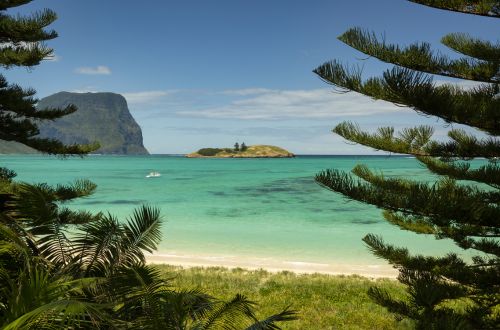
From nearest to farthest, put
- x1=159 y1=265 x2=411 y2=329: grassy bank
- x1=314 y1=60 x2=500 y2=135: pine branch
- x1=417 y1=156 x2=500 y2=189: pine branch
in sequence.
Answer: x1=314 y1=60 x2=500 y2=135: pine branch
x1=417 y1=156 x2=500 y2=189: pine branch
x1=159 y1=265 x2=411 y2=329: grassy bank

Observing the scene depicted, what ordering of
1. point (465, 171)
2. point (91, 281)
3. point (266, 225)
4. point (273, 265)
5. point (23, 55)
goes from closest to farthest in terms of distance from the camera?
point (91, 281) < point (465, 171) < point (23, 55) < point (273, 265) < point (266, 225)

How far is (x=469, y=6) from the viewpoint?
5191 mm

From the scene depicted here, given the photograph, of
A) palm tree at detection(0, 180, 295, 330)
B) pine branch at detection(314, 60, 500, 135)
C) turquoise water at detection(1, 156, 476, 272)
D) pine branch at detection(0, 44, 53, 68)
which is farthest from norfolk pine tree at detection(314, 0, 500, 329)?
pine branch at detection(0, 44, 53, 68)

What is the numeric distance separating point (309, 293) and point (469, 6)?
285 inches

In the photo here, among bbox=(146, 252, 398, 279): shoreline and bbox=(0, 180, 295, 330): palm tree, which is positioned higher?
bbox=(0, 180, 295, 330): palm tree

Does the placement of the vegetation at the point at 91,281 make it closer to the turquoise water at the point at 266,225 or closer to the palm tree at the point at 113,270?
the palm tree at the point at 113,270

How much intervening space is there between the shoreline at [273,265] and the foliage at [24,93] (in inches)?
256

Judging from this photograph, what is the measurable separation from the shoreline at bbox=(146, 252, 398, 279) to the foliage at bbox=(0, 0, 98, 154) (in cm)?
649

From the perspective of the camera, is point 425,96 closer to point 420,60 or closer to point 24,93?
point 420,60

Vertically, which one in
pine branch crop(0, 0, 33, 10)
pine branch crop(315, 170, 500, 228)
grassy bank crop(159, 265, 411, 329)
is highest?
pine branch crop(0, 0, 33, 10)

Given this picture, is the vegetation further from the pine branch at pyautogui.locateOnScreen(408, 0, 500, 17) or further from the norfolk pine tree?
the pine branch at pyautogui.locateOnScreen(408, 0, 500, 17)

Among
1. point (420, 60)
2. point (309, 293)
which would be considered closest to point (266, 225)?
point (309, 293)

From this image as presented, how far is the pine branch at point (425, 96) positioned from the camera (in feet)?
14.4

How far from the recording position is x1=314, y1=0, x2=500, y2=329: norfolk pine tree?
460 cm
